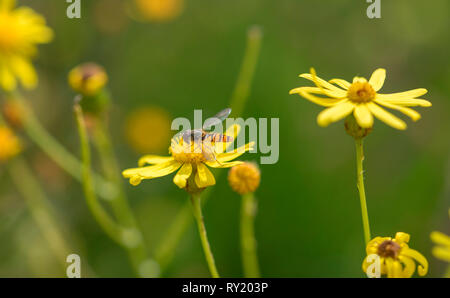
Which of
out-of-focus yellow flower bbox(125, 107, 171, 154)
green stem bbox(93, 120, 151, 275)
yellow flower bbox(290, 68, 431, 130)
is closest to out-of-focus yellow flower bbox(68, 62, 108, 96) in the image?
green stem bbox(93, 120, 151, 275)

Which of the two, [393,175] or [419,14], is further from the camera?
[419,14]

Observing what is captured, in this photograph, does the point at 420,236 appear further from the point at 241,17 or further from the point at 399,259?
the point at 241,17

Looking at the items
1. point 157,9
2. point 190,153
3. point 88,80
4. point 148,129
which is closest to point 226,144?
point 190,153

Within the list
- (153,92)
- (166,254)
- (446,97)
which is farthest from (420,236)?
(153,92)

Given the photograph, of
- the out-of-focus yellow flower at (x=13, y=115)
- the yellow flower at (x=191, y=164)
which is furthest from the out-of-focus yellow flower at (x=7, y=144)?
the yellow flower at (x=191, y=164)

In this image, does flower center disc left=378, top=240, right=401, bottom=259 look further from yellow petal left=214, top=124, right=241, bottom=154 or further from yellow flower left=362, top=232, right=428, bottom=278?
yellow petal left=214, top=124, right=241, bottom=154
